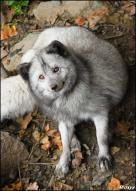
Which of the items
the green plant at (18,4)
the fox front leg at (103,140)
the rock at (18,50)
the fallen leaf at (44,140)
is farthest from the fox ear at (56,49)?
the green plant at (18,4)

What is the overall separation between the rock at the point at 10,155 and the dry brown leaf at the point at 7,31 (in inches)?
76.0

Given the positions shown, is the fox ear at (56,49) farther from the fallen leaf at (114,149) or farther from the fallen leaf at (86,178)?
the fallen leaf at (86,178)

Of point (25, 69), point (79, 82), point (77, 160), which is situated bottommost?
point (77, 160)

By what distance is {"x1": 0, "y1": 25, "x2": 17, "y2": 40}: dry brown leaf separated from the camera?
7.01 meters

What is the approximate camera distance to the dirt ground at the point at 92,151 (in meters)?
5.25

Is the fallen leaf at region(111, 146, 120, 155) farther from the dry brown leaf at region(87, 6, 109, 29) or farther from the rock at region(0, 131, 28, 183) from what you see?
the dry brown leaf at region(87, 6, 109, 29)

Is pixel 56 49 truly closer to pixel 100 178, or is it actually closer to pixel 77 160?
Result: pixel 77 160

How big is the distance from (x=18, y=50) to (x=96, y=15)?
1.22m

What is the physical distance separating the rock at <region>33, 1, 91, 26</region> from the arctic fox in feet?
3.37

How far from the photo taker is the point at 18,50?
6.63 metres

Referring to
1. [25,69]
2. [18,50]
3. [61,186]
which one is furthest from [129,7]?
[61,186]

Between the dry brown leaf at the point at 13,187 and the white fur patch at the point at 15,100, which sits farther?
the white fur patch at the point at 15,100

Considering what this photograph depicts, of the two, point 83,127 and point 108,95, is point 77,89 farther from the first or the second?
point 83,127

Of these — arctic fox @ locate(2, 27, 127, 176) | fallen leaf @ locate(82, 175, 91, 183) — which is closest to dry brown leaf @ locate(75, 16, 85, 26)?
arctic fox @ locate(2, 27, 127, 176)
